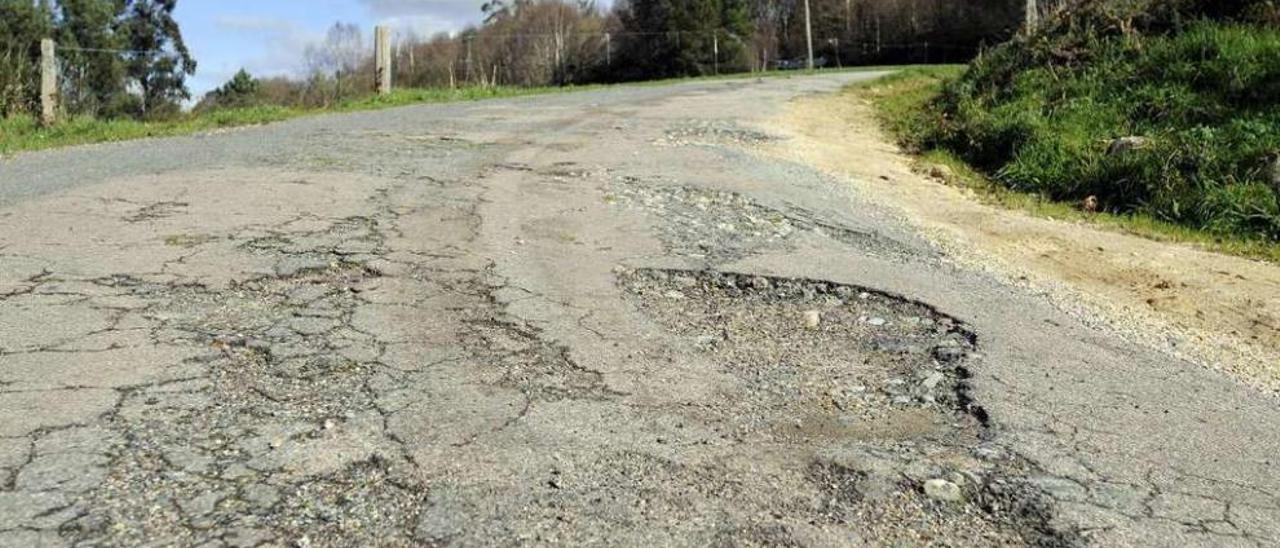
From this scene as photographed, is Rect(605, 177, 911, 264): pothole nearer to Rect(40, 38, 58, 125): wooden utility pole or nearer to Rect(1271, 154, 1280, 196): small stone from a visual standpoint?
Rect(1271, 154, 1280, 196): small stone

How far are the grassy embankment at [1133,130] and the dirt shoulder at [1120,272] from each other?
61 centimetres

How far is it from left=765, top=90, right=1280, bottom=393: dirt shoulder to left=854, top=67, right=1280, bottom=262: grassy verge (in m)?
0.27

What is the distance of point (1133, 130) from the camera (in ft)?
33.0

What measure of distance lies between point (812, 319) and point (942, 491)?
178 cm

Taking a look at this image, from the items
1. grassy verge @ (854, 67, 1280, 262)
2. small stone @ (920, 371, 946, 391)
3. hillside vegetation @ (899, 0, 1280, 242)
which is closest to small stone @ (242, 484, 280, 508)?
small stone @ (920, 371, 946, 391)

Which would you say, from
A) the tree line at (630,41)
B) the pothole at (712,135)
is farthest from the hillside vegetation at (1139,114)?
the tree line at (630,41)

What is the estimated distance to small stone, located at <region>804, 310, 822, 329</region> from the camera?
182 inches

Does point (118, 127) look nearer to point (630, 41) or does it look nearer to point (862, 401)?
point (862, 401)

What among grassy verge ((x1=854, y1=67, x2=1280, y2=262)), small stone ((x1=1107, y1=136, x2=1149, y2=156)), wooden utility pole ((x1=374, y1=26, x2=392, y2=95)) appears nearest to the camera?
grassy verge ((x1=854, y1=67, x2=1280, y2=262))

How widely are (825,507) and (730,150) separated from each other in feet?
24.2

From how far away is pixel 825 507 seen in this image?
9.43 ft

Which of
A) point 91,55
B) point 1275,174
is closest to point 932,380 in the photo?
point 1275,174

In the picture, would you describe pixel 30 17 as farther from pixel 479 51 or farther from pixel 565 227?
pixel 565 227

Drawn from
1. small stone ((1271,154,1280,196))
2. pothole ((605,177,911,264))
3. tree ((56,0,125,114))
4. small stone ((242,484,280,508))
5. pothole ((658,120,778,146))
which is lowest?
small stone ((242,484,280,508))
